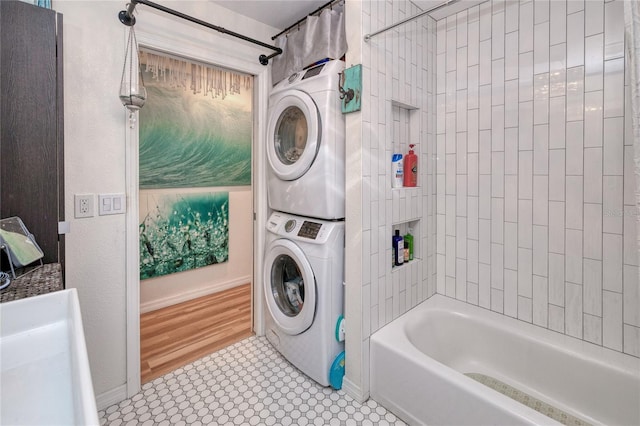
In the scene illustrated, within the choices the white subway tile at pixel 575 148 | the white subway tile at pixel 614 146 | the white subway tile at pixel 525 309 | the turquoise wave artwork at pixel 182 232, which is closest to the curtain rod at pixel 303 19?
the white subway tile at pixel 575 148

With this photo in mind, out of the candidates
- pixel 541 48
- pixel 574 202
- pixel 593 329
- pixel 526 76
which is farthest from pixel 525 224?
pixel 541 48

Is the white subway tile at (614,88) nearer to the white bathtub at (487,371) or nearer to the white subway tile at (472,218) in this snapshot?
the white subway tile at (472,218)

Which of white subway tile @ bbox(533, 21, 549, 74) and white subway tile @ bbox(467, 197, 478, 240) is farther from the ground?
white subway tile @ bbox(533, 21, 549, 74)

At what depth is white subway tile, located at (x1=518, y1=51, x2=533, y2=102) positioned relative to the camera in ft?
5.62

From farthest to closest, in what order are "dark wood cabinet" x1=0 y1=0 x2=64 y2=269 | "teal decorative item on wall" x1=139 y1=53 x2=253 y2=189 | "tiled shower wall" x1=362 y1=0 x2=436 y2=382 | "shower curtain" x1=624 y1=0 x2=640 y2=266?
1. "teal decorative item on wall" x1=139 y1=53 x2=253 y2=189
2. "tiled shower wall" x1=362 y1=0 x2=436 y2=382
3. "dark wood cabinet" x1=0 y1=0 x2=64 y2=269
4. "shower curtain" x1=624 y1=0 x2=640 y2=266

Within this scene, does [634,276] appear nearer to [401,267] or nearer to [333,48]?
[401,267]

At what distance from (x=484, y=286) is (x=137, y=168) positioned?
7.35 ft

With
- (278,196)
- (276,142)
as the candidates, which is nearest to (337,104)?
(276,142)

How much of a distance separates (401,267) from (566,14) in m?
1.60

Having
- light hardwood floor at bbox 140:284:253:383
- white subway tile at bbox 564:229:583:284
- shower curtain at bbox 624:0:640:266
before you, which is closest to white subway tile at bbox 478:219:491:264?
white subway tile at bbox 564:229:583:284

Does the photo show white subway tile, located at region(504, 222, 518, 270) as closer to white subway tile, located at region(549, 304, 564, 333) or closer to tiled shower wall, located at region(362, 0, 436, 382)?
white subway tile, located at region(549, 304, 564, 333)

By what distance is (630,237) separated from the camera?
146 cm

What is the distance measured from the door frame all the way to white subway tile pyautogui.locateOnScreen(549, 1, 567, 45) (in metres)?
1.71

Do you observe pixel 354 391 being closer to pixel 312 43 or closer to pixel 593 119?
pixel 593 119
